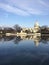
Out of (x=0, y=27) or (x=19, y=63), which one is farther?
(x=0, y=27)

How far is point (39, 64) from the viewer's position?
13.1 metres

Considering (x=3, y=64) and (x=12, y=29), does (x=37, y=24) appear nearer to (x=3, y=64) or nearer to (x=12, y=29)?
(x=12, y=29)

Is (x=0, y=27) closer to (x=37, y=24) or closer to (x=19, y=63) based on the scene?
(x=37, y=24)

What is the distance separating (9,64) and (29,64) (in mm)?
1433

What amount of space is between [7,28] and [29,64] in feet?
350

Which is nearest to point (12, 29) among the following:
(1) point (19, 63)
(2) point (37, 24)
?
(2) point (37, 24)

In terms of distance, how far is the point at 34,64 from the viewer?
13.1m

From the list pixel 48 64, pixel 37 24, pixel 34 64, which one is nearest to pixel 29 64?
pixel 34 64

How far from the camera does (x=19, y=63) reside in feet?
43.9

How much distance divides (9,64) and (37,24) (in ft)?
399

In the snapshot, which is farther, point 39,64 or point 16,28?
point 16,28

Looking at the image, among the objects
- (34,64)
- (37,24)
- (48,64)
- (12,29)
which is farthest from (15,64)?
(37,24)

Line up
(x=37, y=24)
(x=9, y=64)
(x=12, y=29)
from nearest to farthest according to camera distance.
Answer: (x=9, y=64)
(x=12, y=29)
(x=37, y=24)

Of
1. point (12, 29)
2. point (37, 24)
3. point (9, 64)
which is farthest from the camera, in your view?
point (37, 24)
